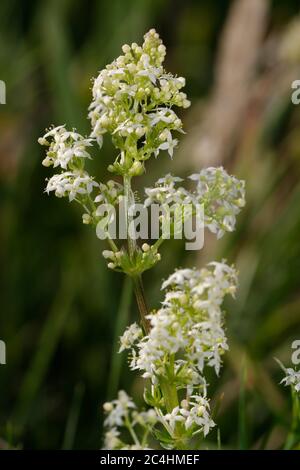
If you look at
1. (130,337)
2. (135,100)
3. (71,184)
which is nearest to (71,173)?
(71,184)

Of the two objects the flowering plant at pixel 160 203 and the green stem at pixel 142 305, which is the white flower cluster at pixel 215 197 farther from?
the green stem at pixel 142 305

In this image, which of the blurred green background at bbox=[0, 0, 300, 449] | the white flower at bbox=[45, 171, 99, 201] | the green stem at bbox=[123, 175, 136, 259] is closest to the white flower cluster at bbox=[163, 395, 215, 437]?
the green stem at bbox=[123, 175, 136, 259]

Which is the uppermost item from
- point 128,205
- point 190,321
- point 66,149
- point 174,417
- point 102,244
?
point 102,244

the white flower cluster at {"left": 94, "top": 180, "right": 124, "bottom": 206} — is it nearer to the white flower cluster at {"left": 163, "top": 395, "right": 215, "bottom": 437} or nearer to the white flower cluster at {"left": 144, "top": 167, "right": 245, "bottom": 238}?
the white flower cluster at {"left": 144, "top": 167, "right": 245, "bottom": 238}

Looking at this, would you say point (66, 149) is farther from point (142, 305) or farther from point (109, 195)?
point (142, 305)

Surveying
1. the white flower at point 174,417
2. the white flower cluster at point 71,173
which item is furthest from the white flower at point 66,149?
the white flower at point 174,417

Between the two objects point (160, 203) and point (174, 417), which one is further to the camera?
point (160, 203)
